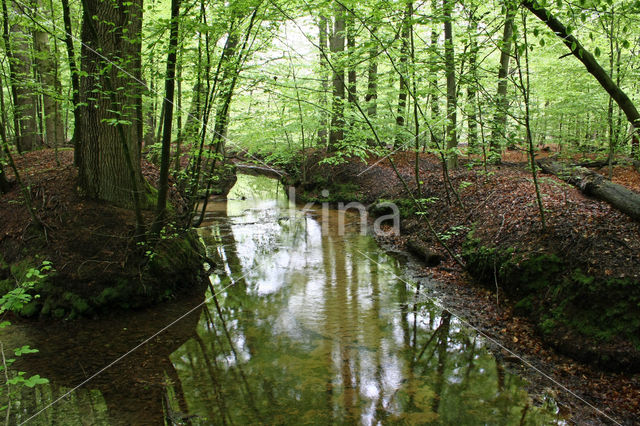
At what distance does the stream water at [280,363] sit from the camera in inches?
140

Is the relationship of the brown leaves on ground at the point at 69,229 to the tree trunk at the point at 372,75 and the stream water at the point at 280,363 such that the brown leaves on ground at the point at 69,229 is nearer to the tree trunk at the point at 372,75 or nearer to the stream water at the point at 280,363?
the stream water at the point at 280,363

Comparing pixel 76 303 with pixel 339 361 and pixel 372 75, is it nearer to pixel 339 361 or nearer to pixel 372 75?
pixel 339 361

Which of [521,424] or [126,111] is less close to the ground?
[126,111]

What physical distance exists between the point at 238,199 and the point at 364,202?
6.17m

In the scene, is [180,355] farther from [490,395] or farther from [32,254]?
[490,395]

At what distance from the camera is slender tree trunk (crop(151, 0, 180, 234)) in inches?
197

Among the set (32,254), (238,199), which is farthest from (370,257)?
(238,199)

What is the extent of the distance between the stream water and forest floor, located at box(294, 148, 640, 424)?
0.40 metres

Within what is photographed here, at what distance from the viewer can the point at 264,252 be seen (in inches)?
354

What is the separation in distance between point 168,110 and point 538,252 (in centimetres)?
588

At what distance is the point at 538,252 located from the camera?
5.27m

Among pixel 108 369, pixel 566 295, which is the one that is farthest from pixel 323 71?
pixel 108 369

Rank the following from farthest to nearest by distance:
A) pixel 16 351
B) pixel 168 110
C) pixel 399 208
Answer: pixel 399 208
pixel 168 110
pixel 16 351

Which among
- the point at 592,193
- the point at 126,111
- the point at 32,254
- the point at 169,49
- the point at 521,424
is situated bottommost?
the point at 521,424
